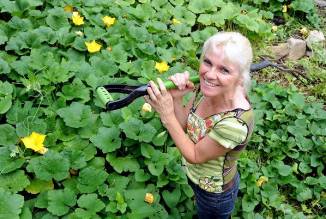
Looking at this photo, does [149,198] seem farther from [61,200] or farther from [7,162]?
[7,162]

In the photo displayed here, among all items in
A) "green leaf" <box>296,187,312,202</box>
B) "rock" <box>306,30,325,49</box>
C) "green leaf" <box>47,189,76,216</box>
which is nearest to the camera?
"green leaf" <box>47,189,76,216</box>

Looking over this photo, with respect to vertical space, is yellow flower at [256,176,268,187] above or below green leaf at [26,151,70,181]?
below

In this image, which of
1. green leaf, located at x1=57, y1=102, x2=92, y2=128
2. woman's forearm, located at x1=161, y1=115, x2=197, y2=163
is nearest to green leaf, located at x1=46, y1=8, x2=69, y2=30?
green leaf, located at x1=57, y1=102, x2=92, y2=128

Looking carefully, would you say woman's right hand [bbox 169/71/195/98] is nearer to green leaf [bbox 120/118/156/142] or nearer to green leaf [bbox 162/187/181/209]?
green leaf [bbox 120/118/156/142]

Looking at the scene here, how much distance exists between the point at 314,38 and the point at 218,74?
324 centimetres

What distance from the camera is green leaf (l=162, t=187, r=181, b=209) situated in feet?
10.3

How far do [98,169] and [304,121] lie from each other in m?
1.88

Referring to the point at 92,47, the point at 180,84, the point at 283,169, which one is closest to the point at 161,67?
the point at 92,47

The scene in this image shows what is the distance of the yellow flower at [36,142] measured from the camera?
2.91 metres

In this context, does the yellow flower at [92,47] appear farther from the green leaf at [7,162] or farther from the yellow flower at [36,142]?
the green leaf at [7,162]

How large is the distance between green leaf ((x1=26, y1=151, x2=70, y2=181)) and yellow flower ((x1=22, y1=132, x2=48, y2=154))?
0.24ft

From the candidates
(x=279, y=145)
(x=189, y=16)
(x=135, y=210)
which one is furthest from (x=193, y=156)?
(x=189, y=16)

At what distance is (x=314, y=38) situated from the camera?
516cm

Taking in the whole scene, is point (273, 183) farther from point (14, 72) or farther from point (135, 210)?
point (14, 72)
